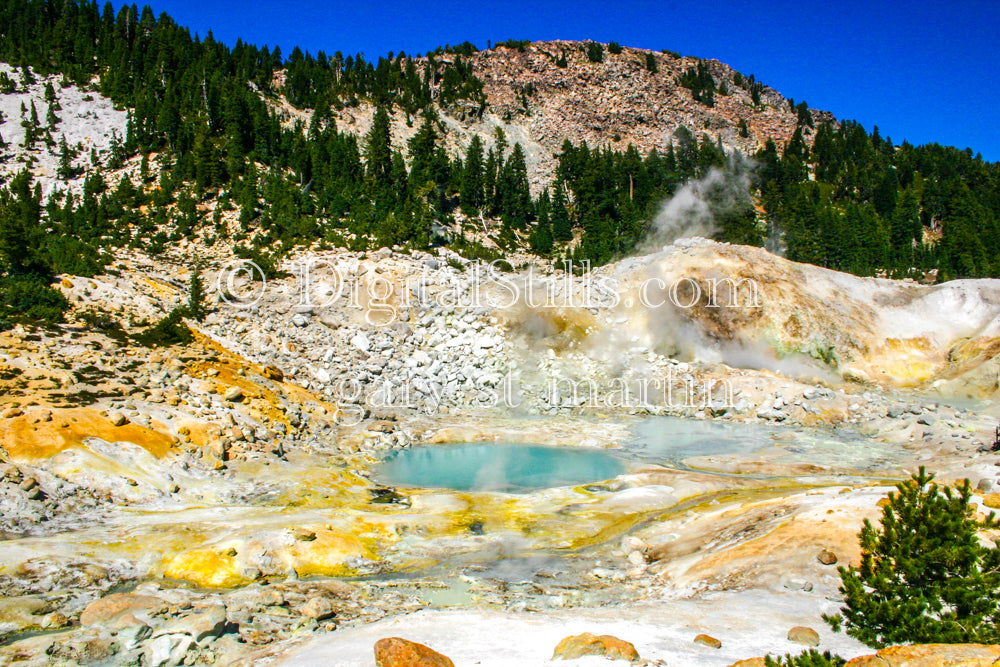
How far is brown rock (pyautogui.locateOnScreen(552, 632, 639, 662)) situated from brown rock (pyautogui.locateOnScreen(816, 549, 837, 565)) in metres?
5.09

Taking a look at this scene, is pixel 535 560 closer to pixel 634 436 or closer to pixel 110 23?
pixel 634 436

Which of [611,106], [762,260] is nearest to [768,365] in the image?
[762,260]

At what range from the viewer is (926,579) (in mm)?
6430

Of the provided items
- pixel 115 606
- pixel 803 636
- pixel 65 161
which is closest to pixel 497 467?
pixel 115 606

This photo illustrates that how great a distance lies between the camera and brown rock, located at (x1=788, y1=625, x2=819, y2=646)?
7730 mm

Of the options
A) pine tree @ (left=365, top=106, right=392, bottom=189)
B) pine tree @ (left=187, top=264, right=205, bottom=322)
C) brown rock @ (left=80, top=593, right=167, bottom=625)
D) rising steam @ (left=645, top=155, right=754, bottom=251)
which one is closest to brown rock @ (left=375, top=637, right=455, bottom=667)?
brown rock @ (left=80, top=593, right=167, bottom=625)

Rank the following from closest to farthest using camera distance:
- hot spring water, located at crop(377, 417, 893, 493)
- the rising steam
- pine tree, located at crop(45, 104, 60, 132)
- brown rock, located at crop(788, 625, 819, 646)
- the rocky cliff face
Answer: brown rock, located at crop(788, 625, 819, 646)
hot spring water, located at crop(377, 417, 893, 493)
pine tree, located at crop(45, 104, 60, 132)
the rising steam
the rocky cliff face

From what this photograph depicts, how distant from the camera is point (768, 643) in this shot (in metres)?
7.80

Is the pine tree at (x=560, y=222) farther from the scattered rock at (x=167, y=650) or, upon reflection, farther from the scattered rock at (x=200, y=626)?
the scattered rock at (x=167, y=650)

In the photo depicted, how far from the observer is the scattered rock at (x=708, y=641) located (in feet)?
25.0

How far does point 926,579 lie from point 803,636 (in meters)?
2.05

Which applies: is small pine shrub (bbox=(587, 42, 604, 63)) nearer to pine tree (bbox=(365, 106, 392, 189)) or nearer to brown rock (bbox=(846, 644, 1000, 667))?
pine tree (bbox=(365, 106, 392, 189))

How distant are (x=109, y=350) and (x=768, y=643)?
24.4 m

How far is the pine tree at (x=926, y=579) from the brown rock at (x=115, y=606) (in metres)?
10.1
